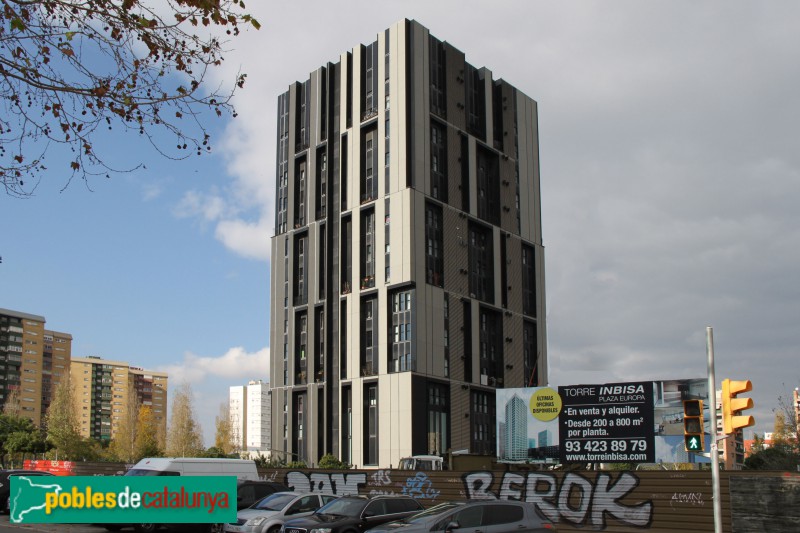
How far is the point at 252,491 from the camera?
91.1ft

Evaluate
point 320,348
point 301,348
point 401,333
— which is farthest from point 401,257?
point 301,348

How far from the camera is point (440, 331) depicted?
6288 cm

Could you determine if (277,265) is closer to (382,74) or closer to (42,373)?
(382,74)

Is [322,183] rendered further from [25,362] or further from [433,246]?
[25,362]

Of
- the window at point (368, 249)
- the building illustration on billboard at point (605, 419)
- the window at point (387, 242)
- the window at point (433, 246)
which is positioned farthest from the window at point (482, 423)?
the building illustration on billboard at point (605, 419)

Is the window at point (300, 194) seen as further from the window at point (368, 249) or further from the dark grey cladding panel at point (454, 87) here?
the dark grey cladding panel at point (454, 87)

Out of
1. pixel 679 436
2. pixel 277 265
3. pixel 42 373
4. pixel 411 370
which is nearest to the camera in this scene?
pixel 679 436

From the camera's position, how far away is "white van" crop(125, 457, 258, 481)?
26.4m

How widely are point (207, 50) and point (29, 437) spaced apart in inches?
3250

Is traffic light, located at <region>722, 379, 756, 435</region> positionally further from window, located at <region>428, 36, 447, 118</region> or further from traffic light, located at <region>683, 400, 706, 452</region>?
window, located at <region>428, 36, 447, 118</region>

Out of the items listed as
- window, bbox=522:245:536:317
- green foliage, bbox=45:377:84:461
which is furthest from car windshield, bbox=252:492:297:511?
green foliage, bbox=45:377:84:461

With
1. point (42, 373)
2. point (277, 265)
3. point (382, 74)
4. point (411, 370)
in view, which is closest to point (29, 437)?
point (277, 265)

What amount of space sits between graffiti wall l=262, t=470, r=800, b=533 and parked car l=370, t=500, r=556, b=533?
679 cm
